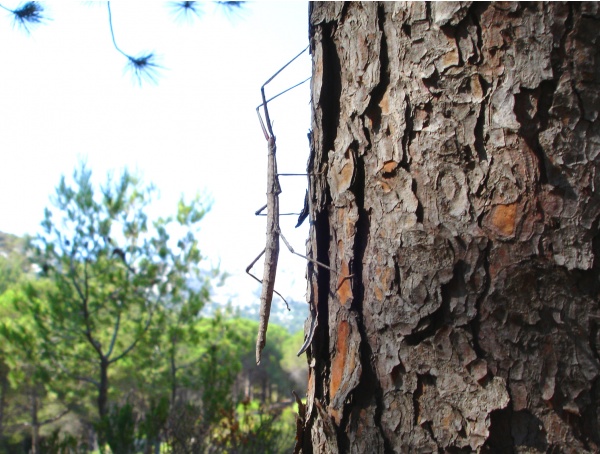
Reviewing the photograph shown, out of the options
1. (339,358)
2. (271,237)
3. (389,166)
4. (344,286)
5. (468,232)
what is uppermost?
(271,237)

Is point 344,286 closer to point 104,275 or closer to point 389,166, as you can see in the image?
point 389,166

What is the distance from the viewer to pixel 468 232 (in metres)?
1.23

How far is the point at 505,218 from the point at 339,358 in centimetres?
59

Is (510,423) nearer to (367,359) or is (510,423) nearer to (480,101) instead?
(367,359)

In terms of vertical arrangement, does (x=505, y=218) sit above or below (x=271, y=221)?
below

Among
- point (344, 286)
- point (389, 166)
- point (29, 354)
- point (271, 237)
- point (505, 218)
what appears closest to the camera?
point (505, 218)

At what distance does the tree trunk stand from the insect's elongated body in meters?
→ 1.37

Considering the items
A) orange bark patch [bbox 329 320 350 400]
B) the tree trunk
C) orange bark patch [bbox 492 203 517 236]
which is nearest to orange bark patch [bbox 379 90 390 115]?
the tree trunk

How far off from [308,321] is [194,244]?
30.4 feet

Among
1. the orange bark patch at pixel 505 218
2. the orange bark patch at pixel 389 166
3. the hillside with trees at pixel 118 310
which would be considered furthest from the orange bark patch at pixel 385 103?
the hillside with trees at pixel 118 310

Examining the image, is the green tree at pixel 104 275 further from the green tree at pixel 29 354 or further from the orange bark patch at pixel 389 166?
the orange bark patch at pixel 389 166

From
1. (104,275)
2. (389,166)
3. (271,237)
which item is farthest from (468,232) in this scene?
(104,275)

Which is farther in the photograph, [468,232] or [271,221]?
[271,221]

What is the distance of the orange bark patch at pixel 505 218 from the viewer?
3.86 ft
